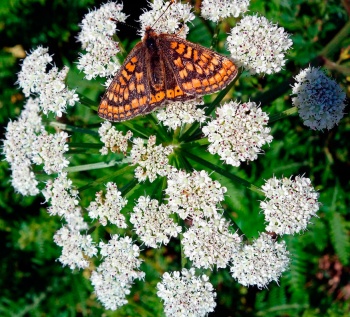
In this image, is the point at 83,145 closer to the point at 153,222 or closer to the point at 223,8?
the point at 153,222

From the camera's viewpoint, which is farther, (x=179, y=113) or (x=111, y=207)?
(x=111, y=207)

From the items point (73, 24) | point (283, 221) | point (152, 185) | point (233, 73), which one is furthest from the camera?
point (73, 24)

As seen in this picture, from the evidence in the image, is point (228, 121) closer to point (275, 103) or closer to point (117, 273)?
point (275, 103)

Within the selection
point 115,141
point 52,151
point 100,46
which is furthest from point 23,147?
point 100,46

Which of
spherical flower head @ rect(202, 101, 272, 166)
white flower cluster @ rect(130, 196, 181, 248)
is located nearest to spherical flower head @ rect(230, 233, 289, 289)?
white flower cluster @ rect(130, 196, 181, 248)

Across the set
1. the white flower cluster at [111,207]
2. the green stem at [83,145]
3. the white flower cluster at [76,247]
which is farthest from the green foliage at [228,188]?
the white flower cluster at [76,247]

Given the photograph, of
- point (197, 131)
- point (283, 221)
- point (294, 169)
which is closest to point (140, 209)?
point (197, 131)

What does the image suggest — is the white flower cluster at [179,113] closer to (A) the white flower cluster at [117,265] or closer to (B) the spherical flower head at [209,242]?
(B) the spherical flower head at [209,242]

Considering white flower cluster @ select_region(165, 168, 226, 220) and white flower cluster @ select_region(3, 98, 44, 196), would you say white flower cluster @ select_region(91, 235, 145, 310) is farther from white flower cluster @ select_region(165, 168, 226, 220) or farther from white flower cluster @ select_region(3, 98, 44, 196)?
white flower cluster @ select_region(3, 98, 44, 196)
